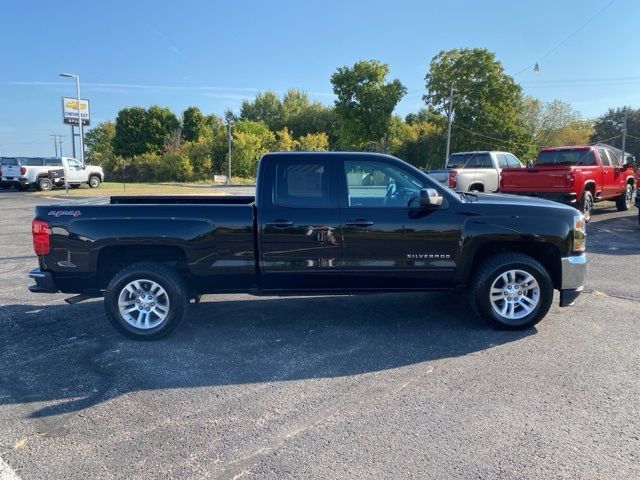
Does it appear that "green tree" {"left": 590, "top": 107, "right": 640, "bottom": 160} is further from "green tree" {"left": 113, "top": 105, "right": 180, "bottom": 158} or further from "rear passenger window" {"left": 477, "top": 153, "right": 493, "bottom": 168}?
"green tree" {"left": 113, "top": 105, "right": 180, "bottom": 158}

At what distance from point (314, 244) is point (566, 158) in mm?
11922

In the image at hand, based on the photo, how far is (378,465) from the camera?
2.87m

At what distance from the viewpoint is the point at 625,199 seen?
15.7 meters

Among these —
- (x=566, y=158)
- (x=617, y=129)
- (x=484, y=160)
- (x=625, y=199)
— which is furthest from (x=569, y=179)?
(x=617, y=129)

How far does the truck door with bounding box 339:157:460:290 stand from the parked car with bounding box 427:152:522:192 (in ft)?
32.8

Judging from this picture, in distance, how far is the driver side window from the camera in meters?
5.00

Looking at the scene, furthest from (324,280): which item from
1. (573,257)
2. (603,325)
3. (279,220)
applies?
(603,325)

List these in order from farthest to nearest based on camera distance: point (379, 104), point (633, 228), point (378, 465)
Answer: point (379, 104), point (633, 228), point (378, 465)

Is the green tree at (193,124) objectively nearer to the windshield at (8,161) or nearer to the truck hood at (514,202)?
the windshield at (8,161)

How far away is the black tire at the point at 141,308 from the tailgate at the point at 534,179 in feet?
33.9

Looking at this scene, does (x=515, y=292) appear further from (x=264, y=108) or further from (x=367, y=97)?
(x=264, y=108)

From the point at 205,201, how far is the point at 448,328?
3176 mm

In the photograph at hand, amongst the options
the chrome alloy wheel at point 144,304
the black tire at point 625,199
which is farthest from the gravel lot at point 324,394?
the black tire at point 625,199

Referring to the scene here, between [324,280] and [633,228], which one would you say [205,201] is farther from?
[633,228]
